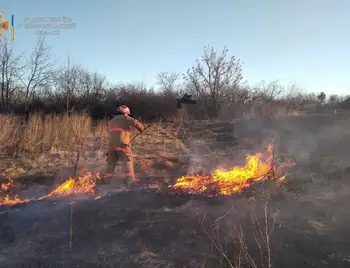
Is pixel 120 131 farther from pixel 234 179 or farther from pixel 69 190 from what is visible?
pixel 234 179

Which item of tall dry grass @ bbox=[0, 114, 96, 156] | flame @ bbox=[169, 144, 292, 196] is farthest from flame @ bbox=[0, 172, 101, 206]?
tall dry grass @ bbox=[0, 114, 96, 156]

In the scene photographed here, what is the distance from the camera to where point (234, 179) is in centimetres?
635

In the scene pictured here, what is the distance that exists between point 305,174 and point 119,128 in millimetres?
4342

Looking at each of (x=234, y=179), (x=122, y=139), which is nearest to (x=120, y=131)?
(x=122, y=139)

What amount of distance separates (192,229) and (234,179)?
2.17 m

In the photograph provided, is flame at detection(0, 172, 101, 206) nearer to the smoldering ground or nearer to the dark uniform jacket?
the smoldering ground

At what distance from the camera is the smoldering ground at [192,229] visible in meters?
3.73

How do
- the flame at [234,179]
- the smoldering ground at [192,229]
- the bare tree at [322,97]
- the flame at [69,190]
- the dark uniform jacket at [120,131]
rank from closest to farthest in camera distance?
the smoldering ground at [192,229], the flame at [69,190], the flame at [234,179], the dark uniform jacket at [120,131], the bare tree at [322,97]

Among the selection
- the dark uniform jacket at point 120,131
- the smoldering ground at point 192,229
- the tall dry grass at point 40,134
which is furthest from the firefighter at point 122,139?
the tall dry grass at point 40,134

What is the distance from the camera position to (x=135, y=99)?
2175 centimetres

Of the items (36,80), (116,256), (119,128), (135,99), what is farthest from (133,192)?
(36,80)

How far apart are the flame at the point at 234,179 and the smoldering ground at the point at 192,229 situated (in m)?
0.24

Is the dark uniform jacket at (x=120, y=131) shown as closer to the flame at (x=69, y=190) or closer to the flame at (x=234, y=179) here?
the flame at (x=69, y=190)

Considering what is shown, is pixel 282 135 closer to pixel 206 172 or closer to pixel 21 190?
pixel 206 172
